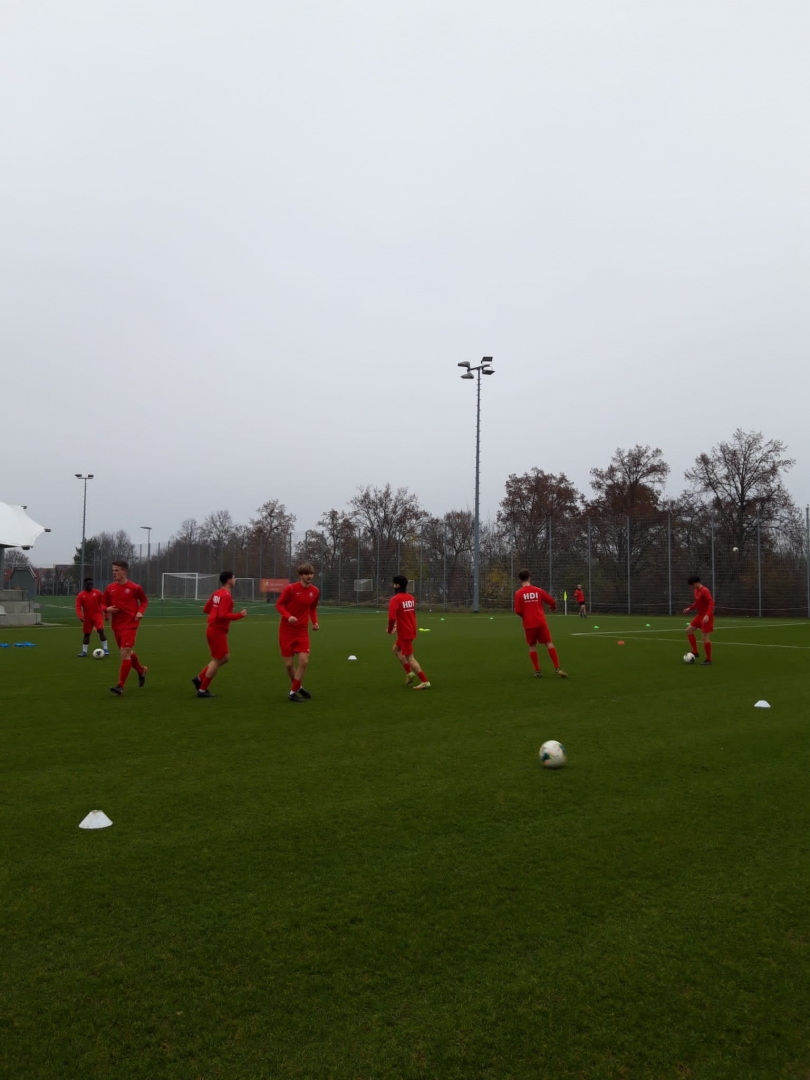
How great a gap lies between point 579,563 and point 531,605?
106 feet

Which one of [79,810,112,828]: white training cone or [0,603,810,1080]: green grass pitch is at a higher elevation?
[79,810,112,828]: white training cone

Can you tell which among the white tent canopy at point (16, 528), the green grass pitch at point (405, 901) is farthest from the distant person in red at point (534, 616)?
the white tent canopy at point (16, 528)

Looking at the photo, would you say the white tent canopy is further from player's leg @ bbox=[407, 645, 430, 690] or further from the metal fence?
player's leg @ bbox=[407, 645, 430, 690]

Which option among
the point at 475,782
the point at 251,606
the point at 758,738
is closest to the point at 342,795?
the point at 475,782

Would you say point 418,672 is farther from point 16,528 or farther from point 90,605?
point 16,528

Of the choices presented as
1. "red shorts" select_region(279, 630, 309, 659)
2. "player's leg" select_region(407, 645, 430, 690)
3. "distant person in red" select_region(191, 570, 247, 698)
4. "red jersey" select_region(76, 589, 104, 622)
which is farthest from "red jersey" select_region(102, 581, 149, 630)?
"red jersey" select_region(76, 589, 104, 622)

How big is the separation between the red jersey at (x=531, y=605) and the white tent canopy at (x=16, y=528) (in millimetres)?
27377

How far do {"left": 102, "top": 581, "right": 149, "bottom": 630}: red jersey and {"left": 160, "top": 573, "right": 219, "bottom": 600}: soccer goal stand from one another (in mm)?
45803

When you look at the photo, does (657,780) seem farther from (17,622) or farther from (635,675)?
(17,622)

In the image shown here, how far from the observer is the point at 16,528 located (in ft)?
113

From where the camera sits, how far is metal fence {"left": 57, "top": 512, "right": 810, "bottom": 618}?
39438mm

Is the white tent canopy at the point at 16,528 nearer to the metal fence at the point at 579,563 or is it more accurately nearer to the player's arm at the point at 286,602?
the metal fence at the point at 579,563

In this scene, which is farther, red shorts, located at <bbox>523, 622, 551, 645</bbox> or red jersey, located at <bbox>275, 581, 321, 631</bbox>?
red shorts, located at <bbox>523, 622, 551, 645</bbox>

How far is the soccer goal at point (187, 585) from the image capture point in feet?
192
